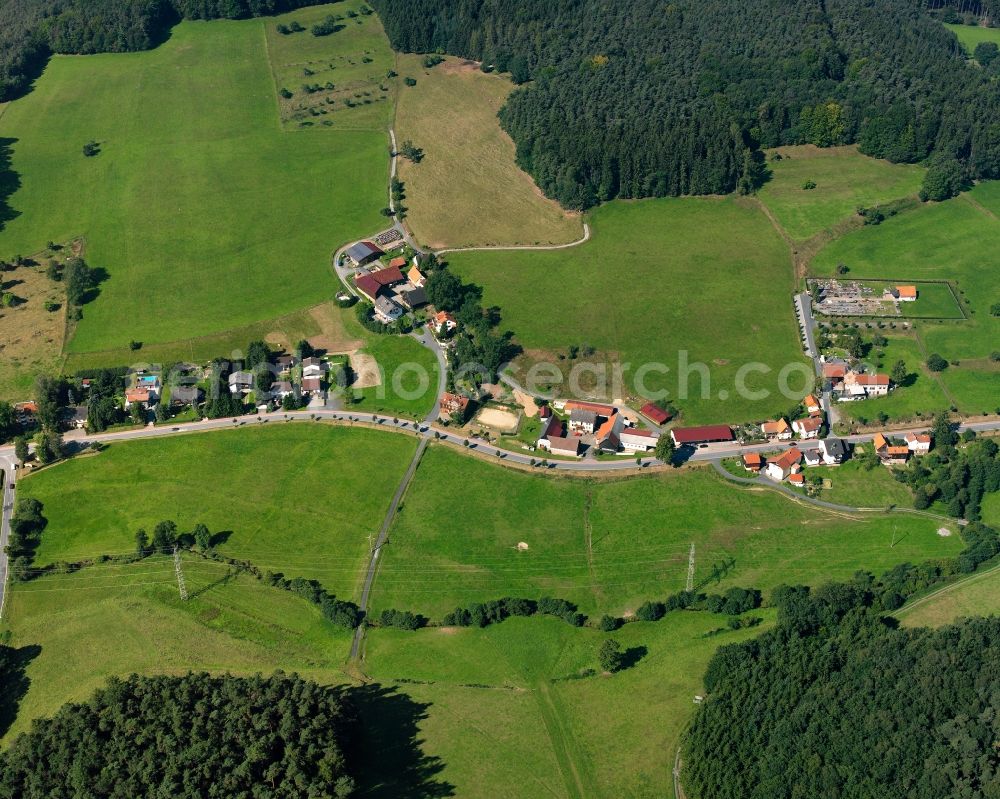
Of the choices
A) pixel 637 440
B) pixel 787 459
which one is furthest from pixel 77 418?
pixel 787 459

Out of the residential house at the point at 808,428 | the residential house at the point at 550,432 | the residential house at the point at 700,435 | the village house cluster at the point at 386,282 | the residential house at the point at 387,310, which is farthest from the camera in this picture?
the village house cluster at the point at 386,282

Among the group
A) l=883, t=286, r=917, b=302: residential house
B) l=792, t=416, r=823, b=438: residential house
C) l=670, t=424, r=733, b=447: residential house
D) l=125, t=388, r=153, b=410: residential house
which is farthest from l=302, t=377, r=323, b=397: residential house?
l=883, t=286, r=917, b=302: residential house

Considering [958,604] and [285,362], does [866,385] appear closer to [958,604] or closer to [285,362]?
[958,604]

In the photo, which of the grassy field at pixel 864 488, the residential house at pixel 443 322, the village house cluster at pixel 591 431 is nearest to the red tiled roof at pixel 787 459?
the grassy field at pixel 864 488

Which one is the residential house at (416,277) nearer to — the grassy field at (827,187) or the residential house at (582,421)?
the residential house at (582,421)

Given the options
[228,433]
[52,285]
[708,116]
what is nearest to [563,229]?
[708,116]

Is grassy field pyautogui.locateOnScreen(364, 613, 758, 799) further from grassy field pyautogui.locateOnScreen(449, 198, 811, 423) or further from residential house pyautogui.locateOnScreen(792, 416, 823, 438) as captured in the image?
grassy field pyautogui.locateOnScreen(449, 198, 811, 423)

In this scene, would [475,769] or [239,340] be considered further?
[239,340]

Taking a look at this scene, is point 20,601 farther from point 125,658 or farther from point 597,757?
point 597,757
